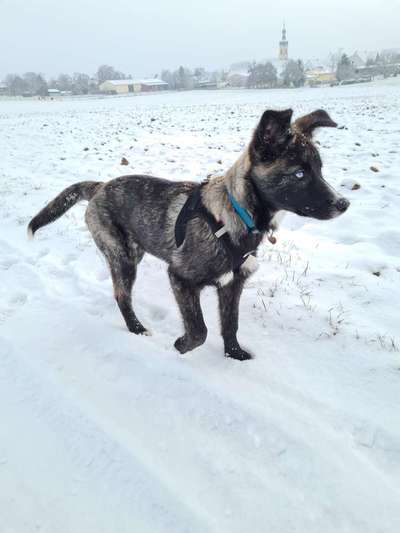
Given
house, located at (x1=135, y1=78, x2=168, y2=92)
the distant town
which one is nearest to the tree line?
the distant town

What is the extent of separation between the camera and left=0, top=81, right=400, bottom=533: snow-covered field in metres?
1.82

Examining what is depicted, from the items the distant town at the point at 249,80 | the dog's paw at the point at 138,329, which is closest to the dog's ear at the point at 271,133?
the dog's paw at the point at 138,329

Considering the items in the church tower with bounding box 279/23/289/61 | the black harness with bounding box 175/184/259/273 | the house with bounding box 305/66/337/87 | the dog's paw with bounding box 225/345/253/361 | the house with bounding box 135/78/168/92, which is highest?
the church tower with bounding box 279/23/289/61

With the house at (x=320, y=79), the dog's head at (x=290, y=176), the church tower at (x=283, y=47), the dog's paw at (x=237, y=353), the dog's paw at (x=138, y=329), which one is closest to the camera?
the dog's head at (x=290, y=176)

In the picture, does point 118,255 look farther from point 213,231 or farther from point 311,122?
point 311,122

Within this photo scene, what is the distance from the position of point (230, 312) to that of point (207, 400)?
0.79 metres

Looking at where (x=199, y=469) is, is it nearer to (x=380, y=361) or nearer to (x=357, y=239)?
(x=380, y=361)

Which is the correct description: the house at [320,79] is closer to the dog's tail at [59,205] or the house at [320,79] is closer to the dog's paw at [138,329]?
the dog's tail at [59,205]

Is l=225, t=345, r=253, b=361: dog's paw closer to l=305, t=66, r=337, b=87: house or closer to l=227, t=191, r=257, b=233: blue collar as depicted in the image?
l=227, t=191, r=257, b=233: blue collar

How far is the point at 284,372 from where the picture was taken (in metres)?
2.67

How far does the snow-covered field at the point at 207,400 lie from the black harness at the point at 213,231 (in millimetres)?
837

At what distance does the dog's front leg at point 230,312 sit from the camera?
2941 mm

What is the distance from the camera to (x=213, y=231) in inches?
106

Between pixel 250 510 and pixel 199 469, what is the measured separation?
0.34 m
